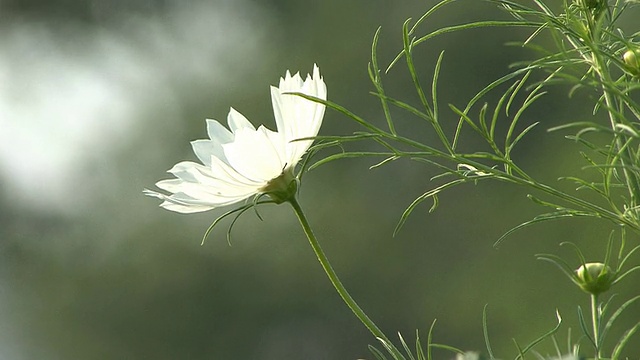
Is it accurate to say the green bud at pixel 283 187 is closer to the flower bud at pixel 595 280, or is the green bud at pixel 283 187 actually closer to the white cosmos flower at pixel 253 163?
the white cosmos flower at pixel 253 163

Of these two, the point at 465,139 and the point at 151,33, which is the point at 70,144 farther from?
the point at 465,139

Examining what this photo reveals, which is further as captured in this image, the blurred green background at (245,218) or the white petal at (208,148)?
the blurred green background at (245,218)

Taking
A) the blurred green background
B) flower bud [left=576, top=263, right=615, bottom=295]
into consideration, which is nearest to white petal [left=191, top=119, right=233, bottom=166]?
flower bud [left=576, top=263, right=615, bottom=295]

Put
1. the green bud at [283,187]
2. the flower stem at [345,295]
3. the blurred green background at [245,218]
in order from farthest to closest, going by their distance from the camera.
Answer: the blurred green background at [245,218] < the green bud at [283,187] < the flower stem at [345,295]

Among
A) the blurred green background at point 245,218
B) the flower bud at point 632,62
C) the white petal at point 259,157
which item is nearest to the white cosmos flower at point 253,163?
the white petal at point 259,157

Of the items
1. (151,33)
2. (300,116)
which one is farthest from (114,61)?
(300,116)

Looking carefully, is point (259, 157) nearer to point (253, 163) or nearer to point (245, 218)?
point (253, 163)

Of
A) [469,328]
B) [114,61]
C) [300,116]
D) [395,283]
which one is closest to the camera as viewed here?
[300,116]
